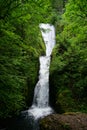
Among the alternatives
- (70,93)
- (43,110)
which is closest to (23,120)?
(43,110)

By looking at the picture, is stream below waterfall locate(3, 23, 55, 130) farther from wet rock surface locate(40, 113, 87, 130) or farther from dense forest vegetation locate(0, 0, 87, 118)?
wet rock surface locate(40, 113, 87, 130)

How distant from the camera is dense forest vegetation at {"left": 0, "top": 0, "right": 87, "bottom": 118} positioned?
28.7 ft

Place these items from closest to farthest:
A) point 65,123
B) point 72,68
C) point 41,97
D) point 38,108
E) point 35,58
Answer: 1. point 65,123
2. point 72,68
3. point 38,108
4. point 41,97
5. point 35,58

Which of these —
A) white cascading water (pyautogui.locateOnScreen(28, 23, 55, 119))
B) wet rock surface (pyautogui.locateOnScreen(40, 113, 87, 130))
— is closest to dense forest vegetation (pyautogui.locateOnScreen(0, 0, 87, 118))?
white cascading water (pyautogui.locateOnScreen(28, 23, 55, 119))

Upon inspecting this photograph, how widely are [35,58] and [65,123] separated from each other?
11.0m

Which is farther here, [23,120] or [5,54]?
[23,120]

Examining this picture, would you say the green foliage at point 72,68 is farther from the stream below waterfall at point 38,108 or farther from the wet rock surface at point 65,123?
the wet rock surface at point 65,123

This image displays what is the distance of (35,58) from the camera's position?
17891 millimetres

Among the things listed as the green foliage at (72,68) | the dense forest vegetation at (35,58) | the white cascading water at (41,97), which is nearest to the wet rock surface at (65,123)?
the dense forest vegetation at (35,58)

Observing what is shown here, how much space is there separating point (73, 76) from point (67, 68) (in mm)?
777

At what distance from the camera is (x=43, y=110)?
15.8 meters

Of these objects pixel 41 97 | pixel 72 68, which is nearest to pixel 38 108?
pixel 41 97

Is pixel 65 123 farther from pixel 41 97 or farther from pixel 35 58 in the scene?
pixel 35 58

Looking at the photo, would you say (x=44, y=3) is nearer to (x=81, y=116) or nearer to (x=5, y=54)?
(x=5, y=54)
